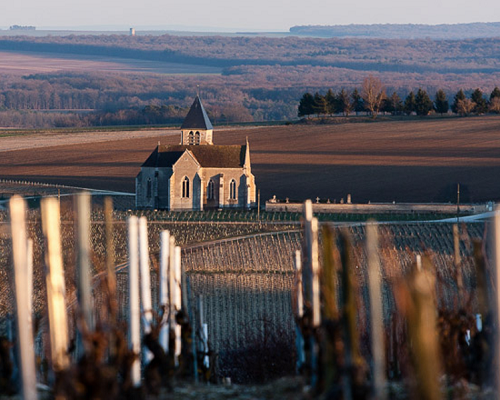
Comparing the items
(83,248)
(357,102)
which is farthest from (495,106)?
(83,248)

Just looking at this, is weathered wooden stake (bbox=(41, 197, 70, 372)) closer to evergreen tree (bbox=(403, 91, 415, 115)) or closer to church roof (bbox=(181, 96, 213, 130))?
church roof (bbox=(181, 96, 213, 130))

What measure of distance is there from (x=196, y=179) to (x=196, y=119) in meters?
5.77

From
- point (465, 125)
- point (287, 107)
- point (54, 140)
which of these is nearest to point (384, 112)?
point (465, 125)

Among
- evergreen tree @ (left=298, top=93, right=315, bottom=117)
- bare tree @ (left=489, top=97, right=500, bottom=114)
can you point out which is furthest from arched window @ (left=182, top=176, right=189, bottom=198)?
bare tree @ (left=489, top=97, right=500, bottom=114)

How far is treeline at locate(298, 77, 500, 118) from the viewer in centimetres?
10712

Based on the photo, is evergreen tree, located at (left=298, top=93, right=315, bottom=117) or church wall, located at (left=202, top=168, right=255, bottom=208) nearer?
church wall, located at (left=202, top=168, right=255, bottom=208)

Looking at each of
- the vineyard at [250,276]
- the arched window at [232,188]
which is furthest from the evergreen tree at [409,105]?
the vineyard at [250,276]

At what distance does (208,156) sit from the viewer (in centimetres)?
5966

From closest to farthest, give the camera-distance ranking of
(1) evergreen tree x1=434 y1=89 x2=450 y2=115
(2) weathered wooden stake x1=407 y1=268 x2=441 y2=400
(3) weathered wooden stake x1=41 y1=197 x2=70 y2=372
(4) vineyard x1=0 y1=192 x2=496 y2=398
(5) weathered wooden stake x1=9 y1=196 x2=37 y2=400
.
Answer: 1. (2) weathered wooden stake x1=407 y1=268 x2=441 y2=400
2. (5) weathered wooden stake x1=9 y1=196 x2=37 y2=400
3. (3) weathered wooden stake x1=41 y1=197 x2=70 y2=372
4. (4) vineyard x1=0 y1=192 x2=496 y2=398
5. (1) evergreen tree x1=434 y1=89 x2=450 y2=115

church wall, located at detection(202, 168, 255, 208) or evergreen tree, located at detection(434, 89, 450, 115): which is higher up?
evergreen tree, located at detection(434, 89, 450, 115)

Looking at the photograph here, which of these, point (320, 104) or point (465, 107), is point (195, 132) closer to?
point (320, 104)

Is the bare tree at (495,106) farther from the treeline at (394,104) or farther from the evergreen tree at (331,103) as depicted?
the evergreen tree at (331,103)

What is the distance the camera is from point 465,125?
96.0 metres

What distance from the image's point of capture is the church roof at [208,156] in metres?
59.3
